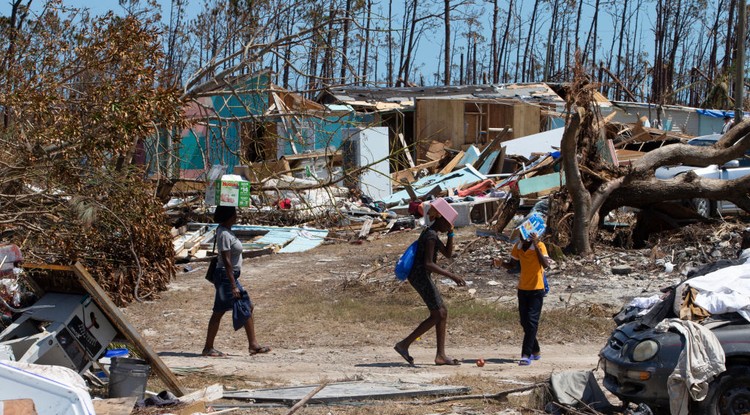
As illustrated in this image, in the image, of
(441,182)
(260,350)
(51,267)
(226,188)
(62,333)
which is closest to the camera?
(62,333)

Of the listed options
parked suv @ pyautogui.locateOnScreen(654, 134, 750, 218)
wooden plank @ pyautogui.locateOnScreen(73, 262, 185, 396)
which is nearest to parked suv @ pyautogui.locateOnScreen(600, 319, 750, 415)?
wooden plank @ pyautogui.locateOnScreen(73, 262, 185, 396)

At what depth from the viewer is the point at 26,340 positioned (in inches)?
250

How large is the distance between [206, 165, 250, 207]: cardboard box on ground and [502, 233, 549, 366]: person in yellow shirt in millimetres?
8313

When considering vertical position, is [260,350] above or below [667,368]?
below

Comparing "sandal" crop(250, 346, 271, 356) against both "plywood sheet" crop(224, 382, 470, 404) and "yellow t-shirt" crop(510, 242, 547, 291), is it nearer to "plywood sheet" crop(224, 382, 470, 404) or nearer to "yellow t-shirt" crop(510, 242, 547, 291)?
"plywood sheet" crop(224, 382, 470, 404)

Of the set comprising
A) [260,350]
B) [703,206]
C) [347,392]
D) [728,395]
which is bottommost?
[260,350]

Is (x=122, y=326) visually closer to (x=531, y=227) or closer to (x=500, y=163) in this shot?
(x=531, y=227)

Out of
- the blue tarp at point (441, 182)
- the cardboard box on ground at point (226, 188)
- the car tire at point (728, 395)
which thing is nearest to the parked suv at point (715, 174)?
the blue tarp at point (441, 182)

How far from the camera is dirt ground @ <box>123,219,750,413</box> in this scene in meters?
8.14

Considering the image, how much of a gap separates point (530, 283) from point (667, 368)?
277 centimetres

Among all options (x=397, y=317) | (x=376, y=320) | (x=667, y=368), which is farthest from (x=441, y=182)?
(x=667, y=368)

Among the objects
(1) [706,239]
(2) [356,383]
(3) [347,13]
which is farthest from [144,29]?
(1) [706,239]

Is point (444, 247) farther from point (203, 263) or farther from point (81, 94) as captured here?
point (203, 263)

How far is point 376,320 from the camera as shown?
36.8 ft
